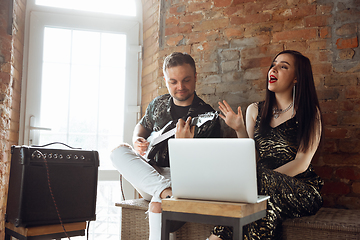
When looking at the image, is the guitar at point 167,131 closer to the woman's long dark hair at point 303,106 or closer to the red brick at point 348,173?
the woman's long dark hair at point 303,106

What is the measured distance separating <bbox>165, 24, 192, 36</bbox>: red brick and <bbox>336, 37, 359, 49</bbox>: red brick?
3.82 ft

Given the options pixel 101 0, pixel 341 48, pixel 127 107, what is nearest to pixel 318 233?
pixel 341 48

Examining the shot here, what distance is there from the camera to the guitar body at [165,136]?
1.94 m

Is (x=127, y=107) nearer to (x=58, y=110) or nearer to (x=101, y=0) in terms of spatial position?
(x=58, y=110)

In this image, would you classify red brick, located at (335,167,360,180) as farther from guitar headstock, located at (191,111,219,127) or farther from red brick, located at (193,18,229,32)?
red brick, located at (193,18,229,32)

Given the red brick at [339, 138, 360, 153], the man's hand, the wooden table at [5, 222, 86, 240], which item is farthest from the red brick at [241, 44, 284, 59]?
the wooden table at [5, 222, 86, 240]

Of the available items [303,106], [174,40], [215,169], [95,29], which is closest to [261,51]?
[303,106]

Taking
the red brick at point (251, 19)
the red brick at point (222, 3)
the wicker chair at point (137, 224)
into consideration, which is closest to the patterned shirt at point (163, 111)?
the wicker chair at point (137, 224)

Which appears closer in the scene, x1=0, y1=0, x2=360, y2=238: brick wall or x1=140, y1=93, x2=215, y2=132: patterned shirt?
x1=0, y1=0, x2=360, y2=238: brick wall

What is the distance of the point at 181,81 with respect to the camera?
7.30ft

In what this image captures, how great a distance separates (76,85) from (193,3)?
1323mm

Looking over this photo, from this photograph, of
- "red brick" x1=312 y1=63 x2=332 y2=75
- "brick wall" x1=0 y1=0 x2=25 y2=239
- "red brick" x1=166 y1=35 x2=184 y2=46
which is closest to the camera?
"red brick" x1=312 y1=63 x2=332 y2=75

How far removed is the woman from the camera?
1.56 m

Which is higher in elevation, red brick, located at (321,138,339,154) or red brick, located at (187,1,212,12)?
red brick, located at (187,1,212,12)
